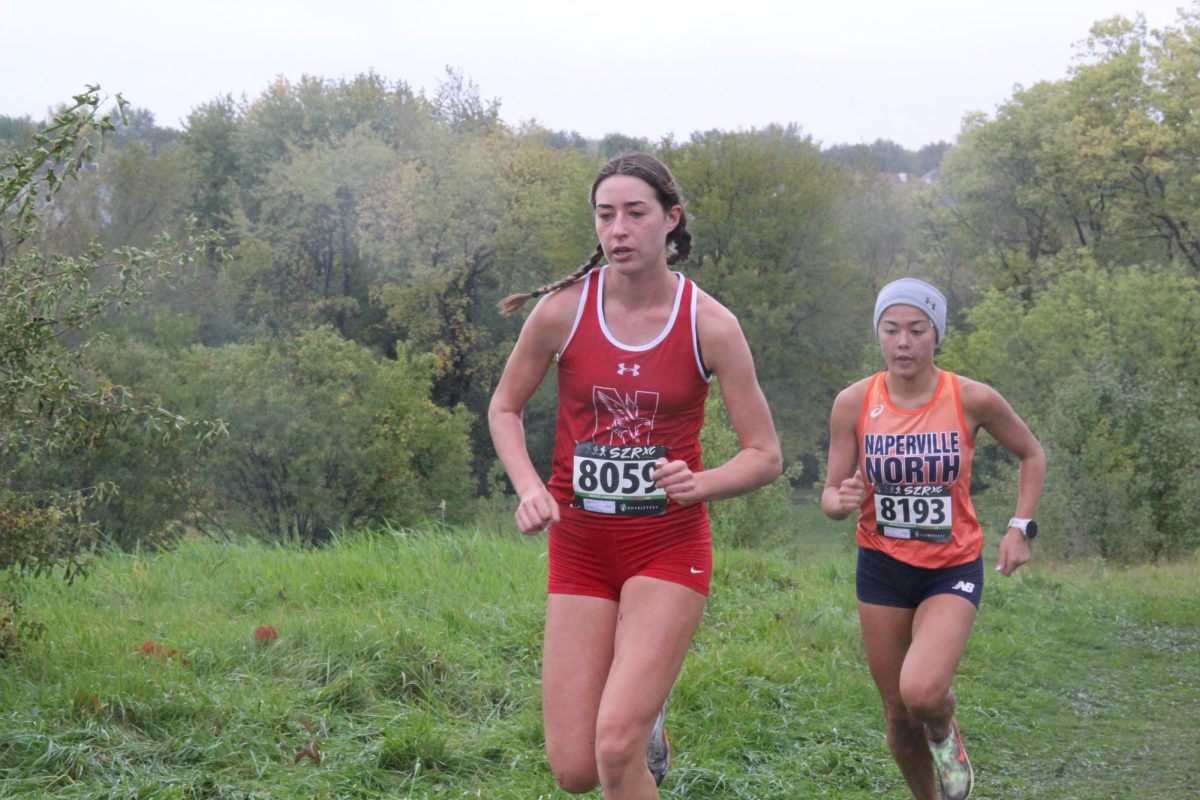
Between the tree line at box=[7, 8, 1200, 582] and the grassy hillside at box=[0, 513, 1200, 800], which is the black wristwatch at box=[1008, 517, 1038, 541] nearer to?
the grassy hillside at box=[0, 513, 1200, 800]

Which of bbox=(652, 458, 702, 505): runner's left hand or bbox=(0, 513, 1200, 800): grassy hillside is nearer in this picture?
bbox=(652, 458, 702, 505): runner's left hand

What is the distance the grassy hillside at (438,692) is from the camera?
5.23 m

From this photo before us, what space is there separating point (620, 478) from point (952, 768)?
6.08 ft

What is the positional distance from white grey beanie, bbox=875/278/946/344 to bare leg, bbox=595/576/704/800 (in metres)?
1.71

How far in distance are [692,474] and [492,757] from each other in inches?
90.6


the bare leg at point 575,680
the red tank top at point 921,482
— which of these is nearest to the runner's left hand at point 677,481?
the bare leg at point 575,680

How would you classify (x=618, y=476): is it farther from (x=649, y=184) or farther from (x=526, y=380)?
(x=649, y=184)

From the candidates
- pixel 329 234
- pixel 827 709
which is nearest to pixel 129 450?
pixel 329 234

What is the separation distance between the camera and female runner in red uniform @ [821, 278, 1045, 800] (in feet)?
16.1

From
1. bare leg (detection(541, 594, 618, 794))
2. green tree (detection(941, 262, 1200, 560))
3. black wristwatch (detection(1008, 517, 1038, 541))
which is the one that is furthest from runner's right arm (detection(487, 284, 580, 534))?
green tree (detection(941, 262, 1200, 560))

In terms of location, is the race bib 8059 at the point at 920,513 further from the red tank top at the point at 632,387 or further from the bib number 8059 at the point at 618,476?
the bib number 8059 at the point at 618,476

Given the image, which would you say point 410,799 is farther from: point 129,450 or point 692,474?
point 129,450

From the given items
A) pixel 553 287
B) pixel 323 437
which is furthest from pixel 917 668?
pixel 323 437

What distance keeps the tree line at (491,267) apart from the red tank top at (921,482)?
A: 27960mm
